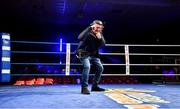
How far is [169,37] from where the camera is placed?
11.1m

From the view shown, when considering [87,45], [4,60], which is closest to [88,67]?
[87,45]

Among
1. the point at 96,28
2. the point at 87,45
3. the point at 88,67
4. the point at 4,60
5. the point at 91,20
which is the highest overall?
the point at 91,20

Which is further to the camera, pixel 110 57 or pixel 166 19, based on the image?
pixel 110 57

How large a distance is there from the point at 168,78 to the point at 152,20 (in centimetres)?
228

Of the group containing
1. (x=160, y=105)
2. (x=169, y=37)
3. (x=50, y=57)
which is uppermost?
(x=169, y=37)

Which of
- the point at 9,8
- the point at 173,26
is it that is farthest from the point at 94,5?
the point at 173,26

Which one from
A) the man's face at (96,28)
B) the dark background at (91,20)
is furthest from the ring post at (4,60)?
the dark background at (91,20)

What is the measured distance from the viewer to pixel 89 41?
129 inches

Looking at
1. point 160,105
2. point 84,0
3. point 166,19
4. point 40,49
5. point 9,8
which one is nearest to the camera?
point 160,105

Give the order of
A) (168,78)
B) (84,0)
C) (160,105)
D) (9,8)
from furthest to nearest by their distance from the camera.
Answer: (168,78), (9,8), (84,0), (160,105)

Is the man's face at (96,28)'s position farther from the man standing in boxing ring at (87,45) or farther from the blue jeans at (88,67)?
the blue jeans at (88,67)

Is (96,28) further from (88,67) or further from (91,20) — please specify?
(91,20)

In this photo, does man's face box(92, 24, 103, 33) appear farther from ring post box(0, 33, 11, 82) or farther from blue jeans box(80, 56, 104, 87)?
ring post box(0, 33, 11, 82)

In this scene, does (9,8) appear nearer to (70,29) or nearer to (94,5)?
(94,5)
